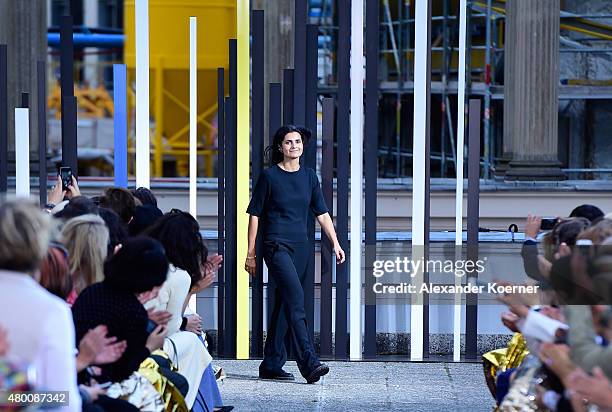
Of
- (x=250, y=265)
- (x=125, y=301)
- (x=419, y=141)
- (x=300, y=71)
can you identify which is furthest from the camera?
(x=300, y=71)

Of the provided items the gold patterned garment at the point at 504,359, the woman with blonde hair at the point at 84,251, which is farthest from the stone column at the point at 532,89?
the woman with blonde hair at the point at 84,251

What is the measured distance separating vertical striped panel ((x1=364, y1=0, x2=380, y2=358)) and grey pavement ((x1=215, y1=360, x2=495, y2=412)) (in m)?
0.25

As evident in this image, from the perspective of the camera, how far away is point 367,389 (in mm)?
8570

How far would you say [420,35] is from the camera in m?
9.03

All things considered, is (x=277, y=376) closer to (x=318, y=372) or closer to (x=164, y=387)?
(x=318, y=372)

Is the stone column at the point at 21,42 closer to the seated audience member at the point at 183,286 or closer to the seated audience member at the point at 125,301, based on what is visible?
the seated audience member at the point at 183,286

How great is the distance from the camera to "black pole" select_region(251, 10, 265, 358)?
9.06 m

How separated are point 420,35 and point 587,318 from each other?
4.39 metres

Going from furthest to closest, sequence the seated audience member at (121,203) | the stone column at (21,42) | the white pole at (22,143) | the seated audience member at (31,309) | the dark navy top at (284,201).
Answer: the stone column at (21,42), the white pole at (22,143), the dark navy top at (284,201), the seated audience member at (121,203), the seated audience member at (31,309)

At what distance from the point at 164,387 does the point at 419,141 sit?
3388mm

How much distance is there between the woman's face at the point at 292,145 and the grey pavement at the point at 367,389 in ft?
A: 4.51

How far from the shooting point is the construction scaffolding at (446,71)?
18.8 metres

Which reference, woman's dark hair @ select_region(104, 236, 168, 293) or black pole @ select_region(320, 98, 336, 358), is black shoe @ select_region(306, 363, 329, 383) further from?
woman's dark hair @ select_region(104, 236, 168, 293)

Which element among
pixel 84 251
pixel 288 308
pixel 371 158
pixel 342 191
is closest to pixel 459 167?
pixel 371 158
